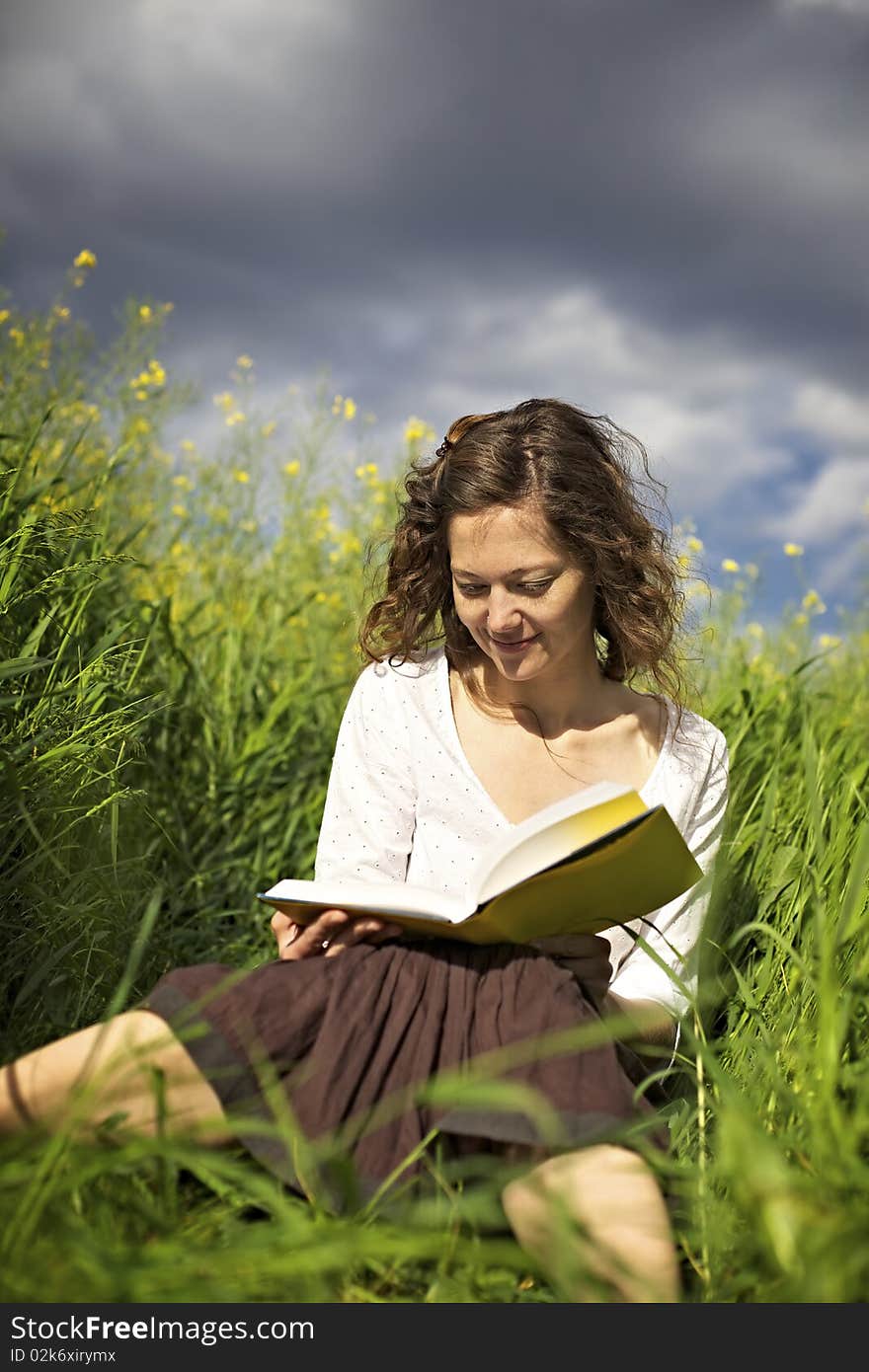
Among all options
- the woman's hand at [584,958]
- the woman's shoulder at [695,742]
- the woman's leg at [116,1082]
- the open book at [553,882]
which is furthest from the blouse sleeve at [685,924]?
the woman's leg at [116,1082]

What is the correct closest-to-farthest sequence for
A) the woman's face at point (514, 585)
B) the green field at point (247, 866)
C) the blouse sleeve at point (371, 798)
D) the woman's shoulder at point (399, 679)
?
the green field at point (247, 866)
the woman's face at point (514, 585)
the blouse sleeve at point (371, 798)
the woman's shoulder at point (399, 679)

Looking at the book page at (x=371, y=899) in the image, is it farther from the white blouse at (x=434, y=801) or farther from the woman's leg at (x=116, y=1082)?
the white blouse at (x=434, y=801)

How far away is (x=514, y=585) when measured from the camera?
7.53ft

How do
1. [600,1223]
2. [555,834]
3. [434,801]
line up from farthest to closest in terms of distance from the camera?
1. [434,801]
2. [555,834]
3. [600,1223]

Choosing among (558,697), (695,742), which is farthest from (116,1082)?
(695,742)

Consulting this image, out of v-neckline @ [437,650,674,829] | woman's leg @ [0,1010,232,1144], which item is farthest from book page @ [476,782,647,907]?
v-neckline @ [437,650,674,829]

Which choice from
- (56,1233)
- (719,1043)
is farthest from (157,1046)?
(719,1043)

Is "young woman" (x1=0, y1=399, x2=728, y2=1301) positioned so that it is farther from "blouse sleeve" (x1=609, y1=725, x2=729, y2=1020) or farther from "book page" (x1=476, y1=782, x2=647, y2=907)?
"book page" (x1=476, y1=782, x2=647, y2=907)

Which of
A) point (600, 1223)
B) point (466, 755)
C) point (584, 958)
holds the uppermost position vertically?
point (466, 755)

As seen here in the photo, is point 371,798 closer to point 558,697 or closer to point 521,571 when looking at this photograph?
point 558,697

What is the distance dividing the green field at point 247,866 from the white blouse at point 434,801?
21cm

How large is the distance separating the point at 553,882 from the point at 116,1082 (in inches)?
26.9

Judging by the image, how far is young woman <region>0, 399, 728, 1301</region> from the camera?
5.12 feet

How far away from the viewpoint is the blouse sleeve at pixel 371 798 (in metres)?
2.39
